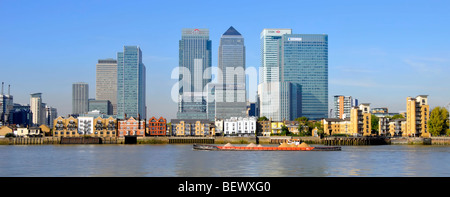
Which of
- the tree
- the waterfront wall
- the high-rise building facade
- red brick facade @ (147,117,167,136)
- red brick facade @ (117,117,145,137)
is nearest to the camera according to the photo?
the waterfront wall

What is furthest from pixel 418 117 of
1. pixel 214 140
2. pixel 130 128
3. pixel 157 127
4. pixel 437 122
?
pixel 130 128

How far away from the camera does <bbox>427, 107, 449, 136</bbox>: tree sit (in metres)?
162

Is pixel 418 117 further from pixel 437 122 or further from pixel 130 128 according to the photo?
pixel 130 128

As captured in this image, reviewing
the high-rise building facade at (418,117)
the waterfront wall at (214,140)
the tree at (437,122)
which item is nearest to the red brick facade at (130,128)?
the waterfront wall at (214,140)

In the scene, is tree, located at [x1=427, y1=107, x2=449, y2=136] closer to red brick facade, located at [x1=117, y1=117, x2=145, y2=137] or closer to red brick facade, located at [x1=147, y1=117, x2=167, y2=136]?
red brick facade, located at [x1=147, y1=117, x2=167, y2=136]

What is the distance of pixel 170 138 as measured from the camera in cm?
17762

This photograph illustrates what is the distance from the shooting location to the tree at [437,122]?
162 meters

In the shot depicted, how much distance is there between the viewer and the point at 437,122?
530ft

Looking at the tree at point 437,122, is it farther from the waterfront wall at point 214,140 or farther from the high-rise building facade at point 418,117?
the waterfront wall at point 214,140

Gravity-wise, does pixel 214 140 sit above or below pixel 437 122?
below

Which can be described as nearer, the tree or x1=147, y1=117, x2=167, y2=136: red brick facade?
the tree

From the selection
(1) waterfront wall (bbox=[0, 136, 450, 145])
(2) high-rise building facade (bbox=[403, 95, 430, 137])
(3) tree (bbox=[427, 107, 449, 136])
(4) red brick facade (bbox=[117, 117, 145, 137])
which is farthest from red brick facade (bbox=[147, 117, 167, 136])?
(3) tree (bbox=[427, 107, 449, 136])
